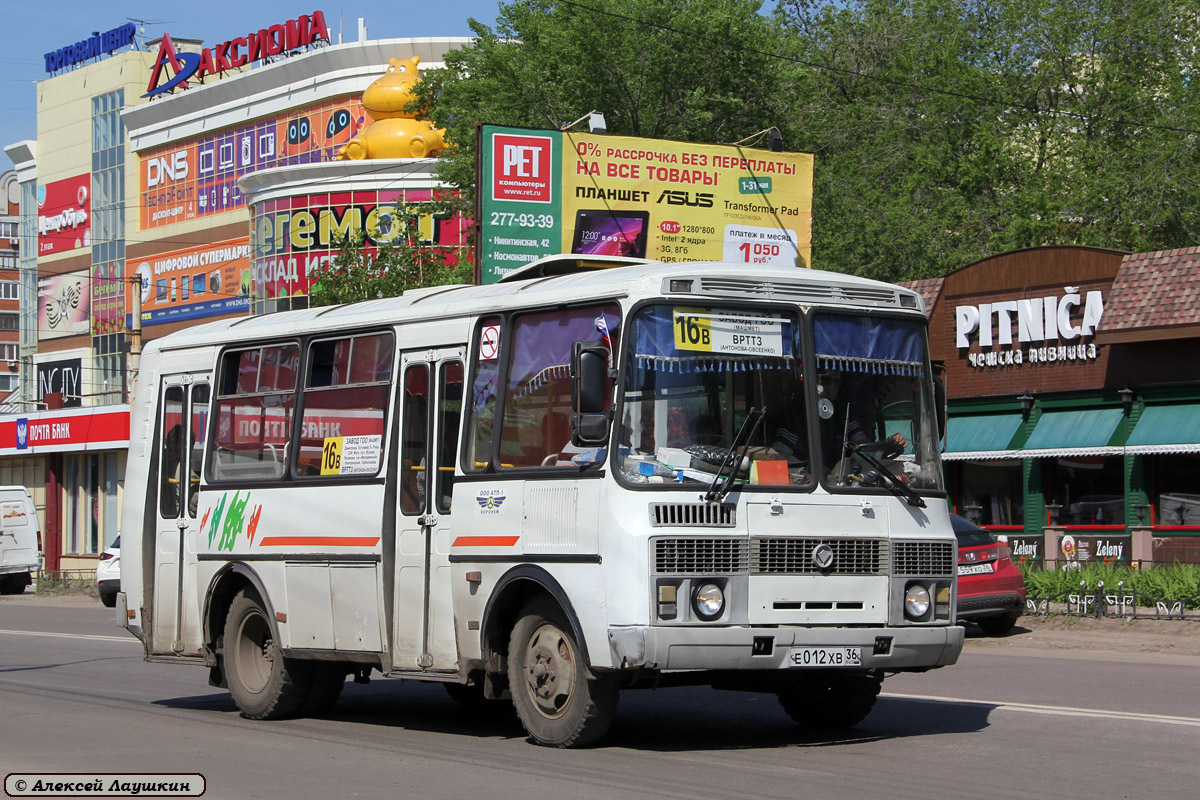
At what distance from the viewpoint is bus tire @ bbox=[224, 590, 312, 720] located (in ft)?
39.8

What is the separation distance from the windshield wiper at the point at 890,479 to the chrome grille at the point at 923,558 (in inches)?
10.5

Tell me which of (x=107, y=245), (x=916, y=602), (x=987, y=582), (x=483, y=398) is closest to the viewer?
(x=916, y=602)

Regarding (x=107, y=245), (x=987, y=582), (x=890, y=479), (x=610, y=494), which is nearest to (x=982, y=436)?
(x=987, y=582)

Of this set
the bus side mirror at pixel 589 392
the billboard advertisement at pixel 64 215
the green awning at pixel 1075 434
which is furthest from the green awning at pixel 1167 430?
the billboard advertisement at pixel 64 215

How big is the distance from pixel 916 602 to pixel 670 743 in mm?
1791

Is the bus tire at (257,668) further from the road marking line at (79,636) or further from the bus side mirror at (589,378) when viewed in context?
the road marking line at (79,636)

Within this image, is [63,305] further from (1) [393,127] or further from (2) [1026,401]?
(2) [1026,401]

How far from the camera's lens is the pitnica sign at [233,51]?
3088 inches

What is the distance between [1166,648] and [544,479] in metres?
11.1

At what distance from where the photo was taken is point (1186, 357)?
29203 mm

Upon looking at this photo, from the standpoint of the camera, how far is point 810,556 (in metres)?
9.59

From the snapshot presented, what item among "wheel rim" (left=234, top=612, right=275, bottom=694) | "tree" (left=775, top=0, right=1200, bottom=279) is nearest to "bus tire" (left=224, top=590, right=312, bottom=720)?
"wheel rim" (left=234, top=612, right=275, bottom=694)

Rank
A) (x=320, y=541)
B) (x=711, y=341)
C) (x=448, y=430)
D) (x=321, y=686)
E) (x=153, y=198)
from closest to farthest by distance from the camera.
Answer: (x=711, y=341) < (x=448, y=430) < (x=320, y=541) < (x=321, y=686) < (x=153, y=198)

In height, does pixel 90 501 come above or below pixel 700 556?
below
